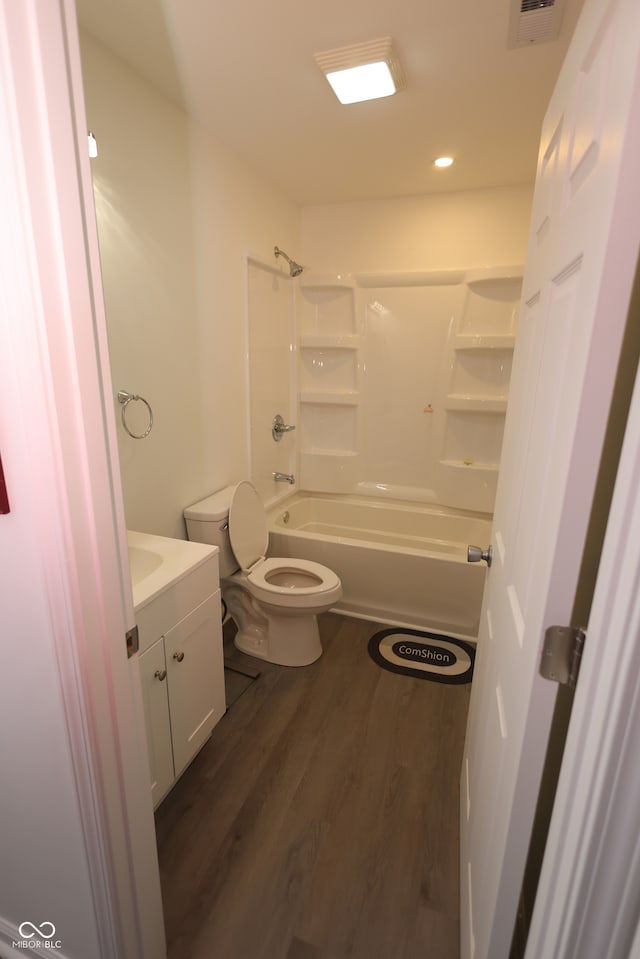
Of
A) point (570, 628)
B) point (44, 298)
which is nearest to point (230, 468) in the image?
point (44, 298)

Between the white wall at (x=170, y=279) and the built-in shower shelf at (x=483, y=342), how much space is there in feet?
4.40

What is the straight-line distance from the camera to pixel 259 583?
2.16 meters

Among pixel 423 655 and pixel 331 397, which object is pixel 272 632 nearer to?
pixel 423 655

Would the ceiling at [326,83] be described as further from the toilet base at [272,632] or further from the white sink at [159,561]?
the toilet base at [272,632]

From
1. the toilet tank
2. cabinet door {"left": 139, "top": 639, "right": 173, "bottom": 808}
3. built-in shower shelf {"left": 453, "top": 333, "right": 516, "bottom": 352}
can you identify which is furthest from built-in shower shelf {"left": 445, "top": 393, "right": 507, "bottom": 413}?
cabinet door {"left": 139, "top": 639, "right": 173, "bottom": 808}

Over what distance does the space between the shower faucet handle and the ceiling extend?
1.41 m

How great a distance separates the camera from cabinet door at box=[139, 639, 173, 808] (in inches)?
52.2

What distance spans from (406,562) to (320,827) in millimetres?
1305

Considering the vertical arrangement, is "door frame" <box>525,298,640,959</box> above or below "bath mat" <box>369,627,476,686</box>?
above

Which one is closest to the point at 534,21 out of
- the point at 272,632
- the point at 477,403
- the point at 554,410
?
the point at 554,410

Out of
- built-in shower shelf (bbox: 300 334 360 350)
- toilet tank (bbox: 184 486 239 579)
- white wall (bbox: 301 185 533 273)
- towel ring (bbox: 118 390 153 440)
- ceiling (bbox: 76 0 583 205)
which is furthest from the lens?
built-in shower shelf (bbox: 300 334 360 350)

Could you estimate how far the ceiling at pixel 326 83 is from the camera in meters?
1.33

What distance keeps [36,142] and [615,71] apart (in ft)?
2.47

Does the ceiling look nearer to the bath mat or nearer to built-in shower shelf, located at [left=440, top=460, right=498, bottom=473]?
built-in shower shelf, located at [left=440, top=460, right=498, bottom=473]
